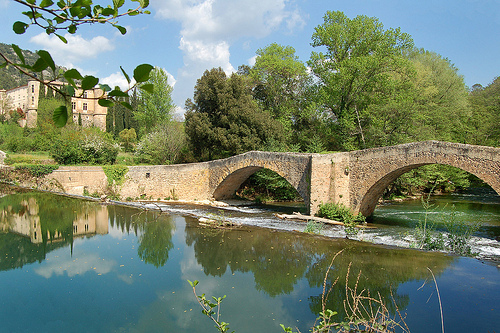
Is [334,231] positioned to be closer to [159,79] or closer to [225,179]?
[225,179]

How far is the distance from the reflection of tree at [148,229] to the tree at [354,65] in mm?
12948

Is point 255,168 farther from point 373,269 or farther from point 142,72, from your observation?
point 142,72

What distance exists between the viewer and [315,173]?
49.3 ft

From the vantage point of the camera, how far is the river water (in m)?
6.53

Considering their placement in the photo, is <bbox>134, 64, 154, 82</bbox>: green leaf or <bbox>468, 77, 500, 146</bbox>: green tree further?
<bbox>468, 77, 500, 146</bbox>: green tree

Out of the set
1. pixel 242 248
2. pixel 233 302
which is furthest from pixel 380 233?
pixel 233 302

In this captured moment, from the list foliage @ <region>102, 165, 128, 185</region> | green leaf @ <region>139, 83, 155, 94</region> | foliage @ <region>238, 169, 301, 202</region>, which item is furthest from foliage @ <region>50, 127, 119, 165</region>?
green leaf @ <region>139, 83, 155, 94</region>

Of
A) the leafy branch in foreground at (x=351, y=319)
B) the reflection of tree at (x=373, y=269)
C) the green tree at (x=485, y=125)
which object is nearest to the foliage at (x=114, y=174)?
the reflection of tree at (x=373, y=269)

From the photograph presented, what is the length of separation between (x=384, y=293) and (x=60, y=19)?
307 inches

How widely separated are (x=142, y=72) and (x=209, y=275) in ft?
26.7

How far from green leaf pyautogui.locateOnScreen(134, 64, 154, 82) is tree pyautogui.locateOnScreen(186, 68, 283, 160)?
20.9m

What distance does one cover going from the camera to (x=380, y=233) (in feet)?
42.7

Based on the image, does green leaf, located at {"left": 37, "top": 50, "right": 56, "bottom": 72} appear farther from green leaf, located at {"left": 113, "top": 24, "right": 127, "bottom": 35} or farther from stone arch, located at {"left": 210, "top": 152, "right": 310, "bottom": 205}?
stone arch, located at {"left": 210, "top": 152, "right": 310, "bottom": 205}

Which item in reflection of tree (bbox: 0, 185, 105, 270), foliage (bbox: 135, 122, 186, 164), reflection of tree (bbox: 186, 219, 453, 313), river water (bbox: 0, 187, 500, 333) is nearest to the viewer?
river water (bbox: 0, 187, 500, 333)
